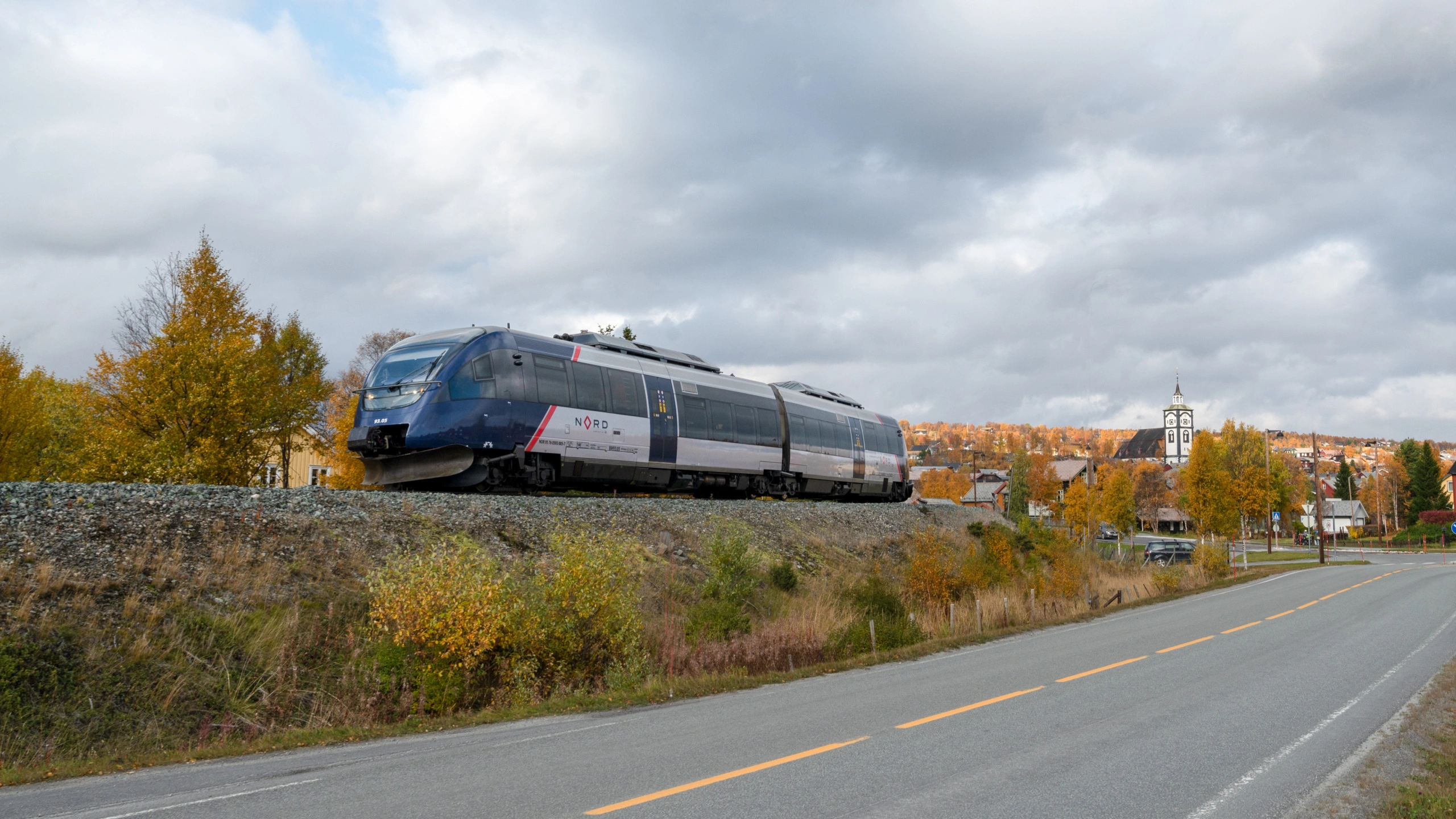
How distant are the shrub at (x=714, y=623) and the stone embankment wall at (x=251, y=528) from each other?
3.48 meters

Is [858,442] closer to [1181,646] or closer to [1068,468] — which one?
[1181,646]

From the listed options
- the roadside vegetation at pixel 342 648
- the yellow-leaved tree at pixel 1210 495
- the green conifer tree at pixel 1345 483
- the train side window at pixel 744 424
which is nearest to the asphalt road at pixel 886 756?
the roadside vegetation at pixel 342 648

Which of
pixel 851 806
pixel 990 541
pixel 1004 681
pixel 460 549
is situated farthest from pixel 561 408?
pixel 990 541

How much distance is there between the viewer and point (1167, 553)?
48.0 m

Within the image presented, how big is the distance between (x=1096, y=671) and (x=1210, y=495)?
4200 centimetres

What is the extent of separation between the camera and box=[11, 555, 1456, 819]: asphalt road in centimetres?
673

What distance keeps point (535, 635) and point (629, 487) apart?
9733 mm

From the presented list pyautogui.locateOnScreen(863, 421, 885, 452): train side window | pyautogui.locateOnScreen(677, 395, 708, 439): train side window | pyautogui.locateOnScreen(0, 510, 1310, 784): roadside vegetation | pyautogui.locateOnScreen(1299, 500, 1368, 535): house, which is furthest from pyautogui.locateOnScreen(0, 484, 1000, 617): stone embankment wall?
pyautogui.locateOnScreen(1299, 500, 1368, 535): house

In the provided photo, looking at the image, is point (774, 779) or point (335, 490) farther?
point (335, 490)

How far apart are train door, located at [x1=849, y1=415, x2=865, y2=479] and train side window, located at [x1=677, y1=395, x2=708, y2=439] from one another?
34.4 ft

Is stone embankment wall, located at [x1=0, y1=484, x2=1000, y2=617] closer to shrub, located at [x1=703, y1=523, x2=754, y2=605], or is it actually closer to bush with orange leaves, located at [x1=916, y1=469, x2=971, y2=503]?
shrub, located at [x1=703, y1=523, x2=754, y2=605]

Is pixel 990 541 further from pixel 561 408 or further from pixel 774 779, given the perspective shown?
pixel 774 779

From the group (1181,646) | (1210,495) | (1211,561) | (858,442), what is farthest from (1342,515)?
(1181,646)

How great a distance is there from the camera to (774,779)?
7.28m
